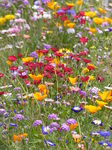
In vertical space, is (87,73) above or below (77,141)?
below

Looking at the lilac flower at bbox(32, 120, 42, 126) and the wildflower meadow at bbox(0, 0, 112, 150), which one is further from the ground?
the lilac flower at bbox(32, 120, 42, 126)

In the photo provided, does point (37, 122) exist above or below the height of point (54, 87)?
above

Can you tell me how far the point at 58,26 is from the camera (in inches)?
171

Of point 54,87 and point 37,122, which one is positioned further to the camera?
point 54,87

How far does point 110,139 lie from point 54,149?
1.08 ft

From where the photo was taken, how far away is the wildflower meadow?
233 centimetres

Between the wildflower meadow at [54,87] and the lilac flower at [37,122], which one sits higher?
the lilac flower at [37,122]

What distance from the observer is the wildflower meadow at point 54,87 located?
2.33 metres

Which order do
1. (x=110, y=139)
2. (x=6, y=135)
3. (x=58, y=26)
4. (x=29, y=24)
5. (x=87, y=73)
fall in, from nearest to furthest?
1. (x=110, y=139)
2. (x=6, y=135)
3. (x=87, y=73)
4. (x=58, y=26)
5. (x=29, y=24)

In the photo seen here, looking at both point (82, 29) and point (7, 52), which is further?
point (82, 29)

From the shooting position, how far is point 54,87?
123 inches

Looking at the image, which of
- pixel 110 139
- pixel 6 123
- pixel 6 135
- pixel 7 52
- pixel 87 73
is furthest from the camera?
pixel 7 52

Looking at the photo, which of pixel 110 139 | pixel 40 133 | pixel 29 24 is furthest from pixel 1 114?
pixel 29 24

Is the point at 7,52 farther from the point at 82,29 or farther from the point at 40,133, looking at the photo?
the point at 40,133
